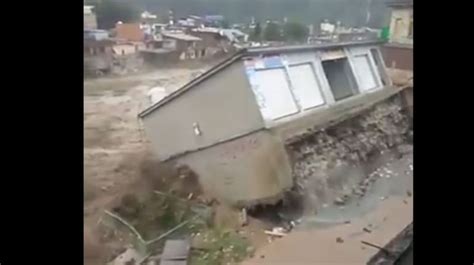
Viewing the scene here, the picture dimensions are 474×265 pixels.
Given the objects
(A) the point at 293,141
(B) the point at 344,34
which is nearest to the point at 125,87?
(A) the point at 293,141

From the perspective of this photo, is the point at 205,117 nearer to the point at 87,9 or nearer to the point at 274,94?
the point at 274,94

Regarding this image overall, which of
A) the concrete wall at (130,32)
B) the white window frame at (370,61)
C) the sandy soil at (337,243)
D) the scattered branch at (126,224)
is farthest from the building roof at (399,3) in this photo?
the scattered branch at (126,224)

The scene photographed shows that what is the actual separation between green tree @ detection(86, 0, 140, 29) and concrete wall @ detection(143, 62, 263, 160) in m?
0.24

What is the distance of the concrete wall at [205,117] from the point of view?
4.73 feet

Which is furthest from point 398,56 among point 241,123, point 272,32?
point 241,123

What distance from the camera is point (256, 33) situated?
1448 mm

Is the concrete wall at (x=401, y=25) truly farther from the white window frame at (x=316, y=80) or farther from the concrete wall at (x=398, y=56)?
the white window frame at (x=316, y=80)

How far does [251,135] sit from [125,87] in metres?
0.34

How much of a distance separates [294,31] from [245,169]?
37 centimetres

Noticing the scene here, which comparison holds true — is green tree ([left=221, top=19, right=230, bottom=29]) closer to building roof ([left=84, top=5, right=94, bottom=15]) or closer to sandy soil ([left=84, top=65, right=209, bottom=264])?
sandy soil ([left=84, top=65, right=209, bottom=264])

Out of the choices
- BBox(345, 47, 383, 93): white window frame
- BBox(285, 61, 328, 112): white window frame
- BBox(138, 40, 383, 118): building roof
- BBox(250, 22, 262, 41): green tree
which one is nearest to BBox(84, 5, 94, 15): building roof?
BBox(138, 40, 383, 118): building roof

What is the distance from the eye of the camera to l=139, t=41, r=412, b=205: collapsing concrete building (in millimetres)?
1440
